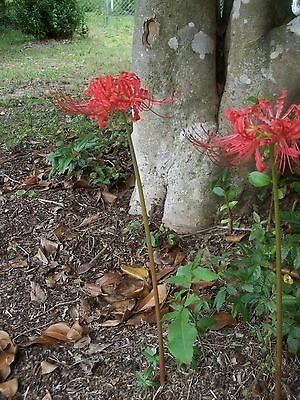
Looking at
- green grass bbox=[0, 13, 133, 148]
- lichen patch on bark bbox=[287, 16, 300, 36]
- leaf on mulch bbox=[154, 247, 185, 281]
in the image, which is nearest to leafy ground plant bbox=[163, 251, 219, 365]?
leaf on mulch bbox=[154, 247, 185, 281]

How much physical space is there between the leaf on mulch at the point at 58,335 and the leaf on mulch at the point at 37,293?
241 millimetres

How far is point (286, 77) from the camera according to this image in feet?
8.95

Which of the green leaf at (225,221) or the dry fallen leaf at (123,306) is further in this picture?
the green leaf at (225,221)

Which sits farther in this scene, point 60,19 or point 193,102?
point 60,19

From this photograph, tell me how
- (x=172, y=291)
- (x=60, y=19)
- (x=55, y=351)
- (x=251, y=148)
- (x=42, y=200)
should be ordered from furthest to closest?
(x=60, y=19) → (x=42, y=200) → (x=172, y=291) → (x=55, y=351) → (x=251, y=148)

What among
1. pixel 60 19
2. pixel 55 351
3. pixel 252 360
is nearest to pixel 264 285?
pixel 252 360

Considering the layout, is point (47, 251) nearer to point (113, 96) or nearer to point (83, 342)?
point (83, 342)

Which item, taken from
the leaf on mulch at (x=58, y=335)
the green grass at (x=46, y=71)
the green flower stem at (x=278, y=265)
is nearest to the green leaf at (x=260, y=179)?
the green flower stem at (x=278, y=265)

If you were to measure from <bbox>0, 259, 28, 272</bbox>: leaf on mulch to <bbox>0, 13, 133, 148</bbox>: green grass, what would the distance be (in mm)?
1596

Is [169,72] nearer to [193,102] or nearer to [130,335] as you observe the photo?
[193,102]

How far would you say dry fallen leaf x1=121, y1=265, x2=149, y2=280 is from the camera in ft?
8.88

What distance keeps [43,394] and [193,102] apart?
1548mm

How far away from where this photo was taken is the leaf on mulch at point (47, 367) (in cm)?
227

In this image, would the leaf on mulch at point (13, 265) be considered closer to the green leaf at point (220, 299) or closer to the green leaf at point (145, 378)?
the green leaf at point (145, 378)
